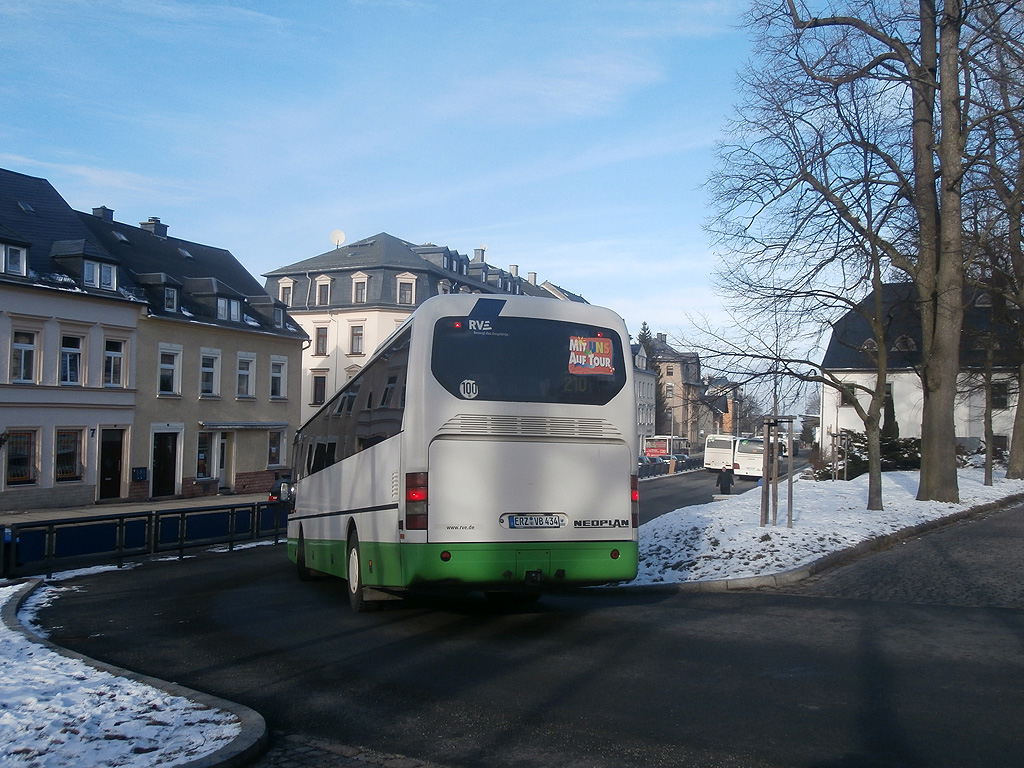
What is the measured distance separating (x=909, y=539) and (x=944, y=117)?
953 centimetres

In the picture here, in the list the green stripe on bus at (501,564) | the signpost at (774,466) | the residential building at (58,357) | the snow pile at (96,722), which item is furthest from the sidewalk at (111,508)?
the snow pile at (96,722)

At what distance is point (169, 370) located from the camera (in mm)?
40406

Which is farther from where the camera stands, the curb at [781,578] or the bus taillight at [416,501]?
the curb at [781,578]

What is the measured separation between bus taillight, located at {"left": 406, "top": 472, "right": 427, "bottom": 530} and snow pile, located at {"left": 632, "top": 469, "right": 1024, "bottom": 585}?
15.5ft

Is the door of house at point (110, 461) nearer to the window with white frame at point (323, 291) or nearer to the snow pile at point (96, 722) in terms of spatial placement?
the window with white frame at point (323, 291)

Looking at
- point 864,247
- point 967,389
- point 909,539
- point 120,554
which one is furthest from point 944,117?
point 967,389

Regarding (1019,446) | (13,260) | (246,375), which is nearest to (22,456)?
(13,260)

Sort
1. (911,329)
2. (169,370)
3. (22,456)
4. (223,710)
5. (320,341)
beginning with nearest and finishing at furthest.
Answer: (223,710)
(911,329)
(22,456)
(169,370)
(320,341)

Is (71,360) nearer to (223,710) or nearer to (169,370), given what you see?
(169,370)

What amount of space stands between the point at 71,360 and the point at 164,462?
21.8 feet

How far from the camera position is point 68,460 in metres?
35.2

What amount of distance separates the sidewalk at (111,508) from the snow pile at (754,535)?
1534 centimetres

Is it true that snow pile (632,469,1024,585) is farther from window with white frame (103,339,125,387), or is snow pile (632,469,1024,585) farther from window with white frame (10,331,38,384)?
window with white frame (103,339,125,387)

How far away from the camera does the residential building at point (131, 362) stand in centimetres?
3353
